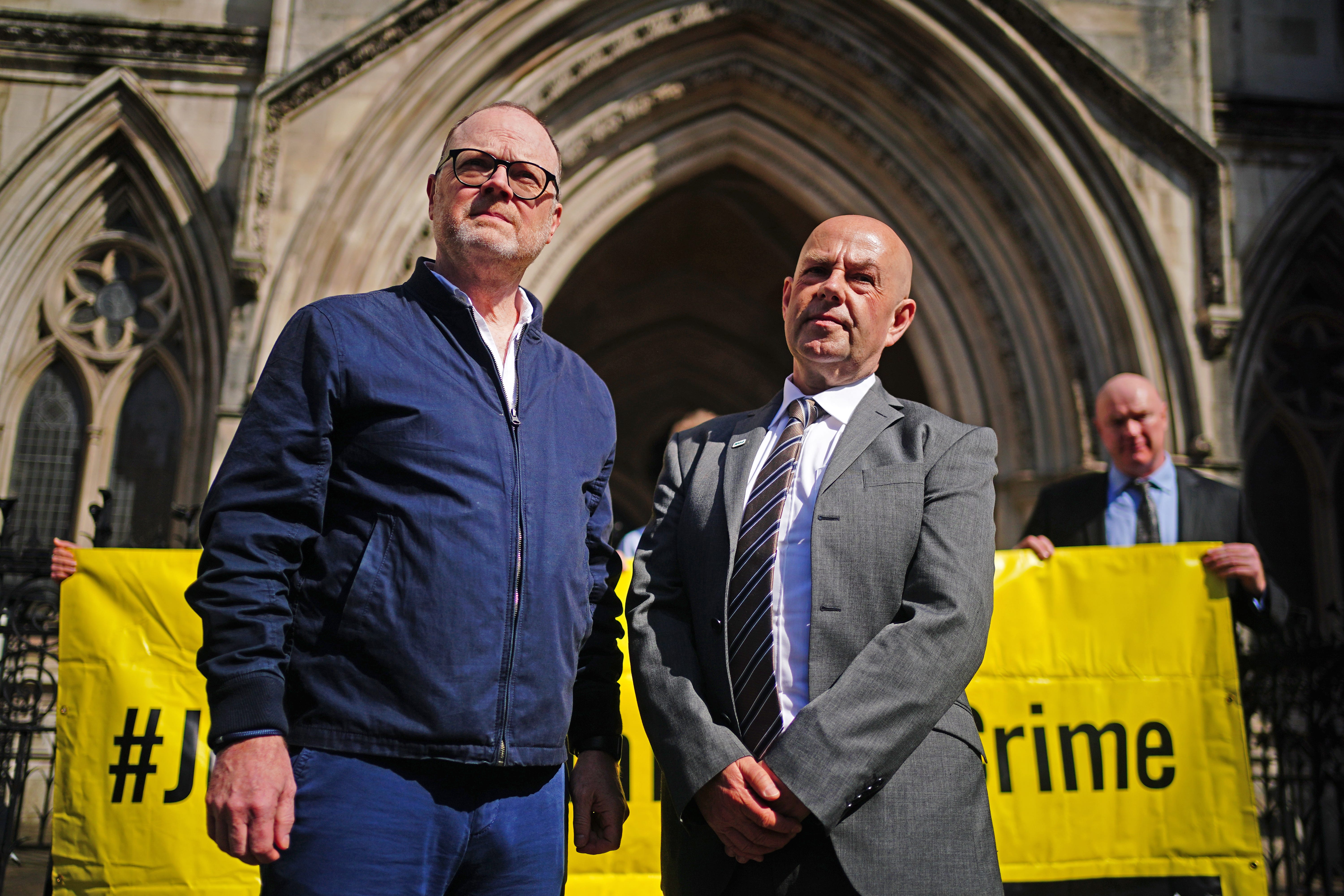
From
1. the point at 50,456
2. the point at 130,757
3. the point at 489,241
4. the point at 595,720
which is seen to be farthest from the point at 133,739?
the point at 50,456

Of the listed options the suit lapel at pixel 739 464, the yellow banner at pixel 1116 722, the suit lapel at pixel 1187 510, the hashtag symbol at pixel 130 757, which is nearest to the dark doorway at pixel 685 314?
the suit lapel at pixel 1187 510

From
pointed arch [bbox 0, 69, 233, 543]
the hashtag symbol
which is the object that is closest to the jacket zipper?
the hashtag symbol

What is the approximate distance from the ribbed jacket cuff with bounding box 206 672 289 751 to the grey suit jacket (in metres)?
0.73

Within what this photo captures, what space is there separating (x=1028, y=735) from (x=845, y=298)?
215cm

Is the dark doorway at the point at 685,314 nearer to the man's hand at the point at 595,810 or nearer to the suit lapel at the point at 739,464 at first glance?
the suit lapel at the point at 739,464

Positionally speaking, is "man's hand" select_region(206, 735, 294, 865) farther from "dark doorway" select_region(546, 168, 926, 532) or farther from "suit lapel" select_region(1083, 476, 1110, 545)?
"dark doorway" select_region(546, 168, 926, 532)

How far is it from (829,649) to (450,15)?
654 cm

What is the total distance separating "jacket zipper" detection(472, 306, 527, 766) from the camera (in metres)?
1.80

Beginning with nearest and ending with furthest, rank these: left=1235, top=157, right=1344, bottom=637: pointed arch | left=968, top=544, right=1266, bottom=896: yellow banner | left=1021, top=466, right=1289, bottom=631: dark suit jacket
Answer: left=968, top=544, right=1266, bottom=896: yellow banner < left=1021, top=466, right=1289, bottom=631: dark suit jacket < left=1235, top=157, right=1344, bottom=637: pointed arch

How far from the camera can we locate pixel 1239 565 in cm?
351

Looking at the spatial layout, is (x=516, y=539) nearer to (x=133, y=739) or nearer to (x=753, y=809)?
(x=753, y=809)

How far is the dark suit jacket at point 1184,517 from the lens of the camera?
362cm

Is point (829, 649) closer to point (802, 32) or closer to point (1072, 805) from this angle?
point (1072, 805)

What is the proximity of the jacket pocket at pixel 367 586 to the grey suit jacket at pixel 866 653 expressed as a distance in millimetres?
601
